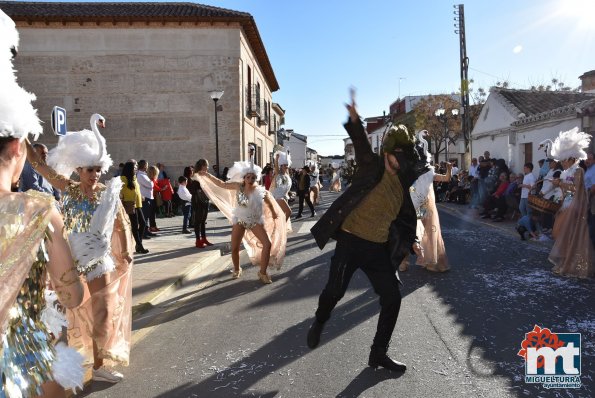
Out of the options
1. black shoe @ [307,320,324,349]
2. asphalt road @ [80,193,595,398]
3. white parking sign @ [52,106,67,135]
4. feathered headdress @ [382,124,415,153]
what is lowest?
asphalt road @ [80,193,595,398]

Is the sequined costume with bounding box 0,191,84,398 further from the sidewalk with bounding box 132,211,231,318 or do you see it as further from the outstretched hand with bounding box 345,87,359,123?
the sidewalk with bounding box 132,211,231,318

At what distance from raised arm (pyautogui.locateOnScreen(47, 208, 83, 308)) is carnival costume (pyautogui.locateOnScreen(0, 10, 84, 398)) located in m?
0.01

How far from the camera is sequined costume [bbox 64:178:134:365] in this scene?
11.7 feet

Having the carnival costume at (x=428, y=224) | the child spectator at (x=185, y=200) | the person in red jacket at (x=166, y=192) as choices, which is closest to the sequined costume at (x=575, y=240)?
the carnival costume at (x=428, y=224)

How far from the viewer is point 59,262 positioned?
187cm

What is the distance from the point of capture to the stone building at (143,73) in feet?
70.8

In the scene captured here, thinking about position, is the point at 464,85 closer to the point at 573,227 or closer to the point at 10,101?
the point at 573,227

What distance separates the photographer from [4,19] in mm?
1801

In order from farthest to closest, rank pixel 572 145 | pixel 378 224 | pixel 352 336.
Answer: pixel 572 145
pixel 352 336
pixel 378 224

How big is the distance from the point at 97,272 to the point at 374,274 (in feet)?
7.11

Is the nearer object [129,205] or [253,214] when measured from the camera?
[253,214]

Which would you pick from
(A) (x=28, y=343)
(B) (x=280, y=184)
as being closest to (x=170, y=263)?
(B) (x=280, y=184)

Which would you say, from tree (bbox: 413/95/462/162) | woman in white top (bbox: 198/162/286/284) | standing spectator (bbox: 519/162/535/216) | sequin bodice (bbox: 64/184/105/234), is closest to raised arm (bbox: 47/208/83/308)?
sequin bodice (bbox: 64/184/105/234)

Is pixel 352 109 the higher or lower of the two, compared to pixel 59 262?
higher
